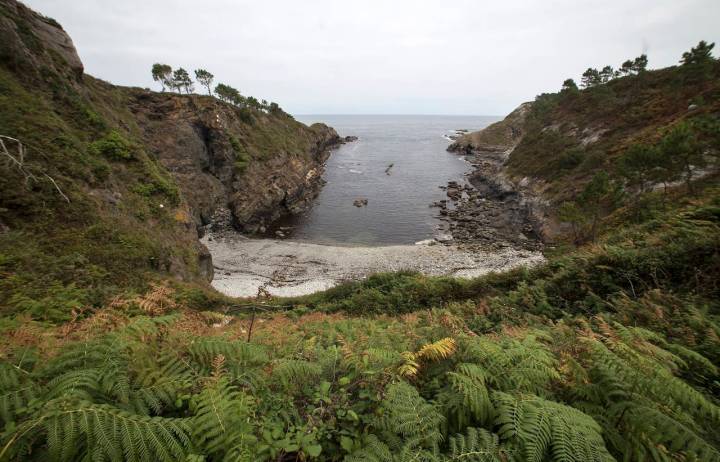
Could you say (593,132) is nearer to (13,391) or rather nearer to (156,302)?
(156,302)

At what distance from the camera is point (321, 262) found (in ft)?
104

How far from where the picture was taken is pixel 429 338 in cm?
620

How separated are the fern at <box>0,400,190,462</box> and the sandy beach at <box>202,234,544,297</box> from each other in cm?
2305

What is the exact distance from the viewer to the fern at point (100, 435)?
2178 mm

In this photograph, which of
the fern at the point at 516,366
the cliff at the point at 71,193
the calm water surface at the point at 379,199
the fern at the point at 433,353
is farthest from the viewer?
the calm water surface at the point at 379,199

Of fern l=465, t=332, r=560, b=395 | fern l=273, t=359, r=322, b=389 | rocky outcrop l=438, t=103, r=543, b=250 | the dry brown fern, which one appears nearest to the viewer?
fern l=465, t=332, r=560, b=395

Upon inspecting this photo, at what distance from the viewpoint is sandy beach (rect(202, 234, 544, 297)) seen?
89.1 ft

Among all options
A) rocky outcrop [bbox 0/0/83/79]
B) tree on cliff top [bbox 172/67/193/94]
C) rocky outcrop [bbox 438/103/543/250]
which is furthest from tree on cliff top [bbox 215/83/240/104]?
rocky outcrop [bbox 438/103/543/250]

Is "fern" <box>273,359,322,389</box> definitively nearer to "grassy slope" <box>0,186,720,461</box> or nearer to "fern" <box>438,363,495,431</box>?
"grassy slope" <box>0,186,720,461</box>

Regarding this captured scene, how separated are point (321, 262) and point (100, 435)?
97.5ft

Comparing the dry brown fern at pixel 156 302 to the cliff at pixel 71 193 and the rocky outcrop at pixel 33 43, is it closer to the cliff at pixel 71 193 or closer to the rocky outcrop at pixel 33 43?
the cliff at pixel 71 193

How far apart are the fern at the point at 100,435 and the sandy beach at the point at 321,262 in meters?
23.1

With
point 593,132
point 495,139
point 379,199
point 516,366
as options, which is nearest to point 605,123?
point 593,132

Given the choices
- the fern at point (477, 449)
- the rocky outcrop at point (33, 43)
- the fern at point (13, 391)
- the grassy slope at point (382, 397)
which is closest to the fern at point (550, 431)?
the grassy slope at point (382, 397)
